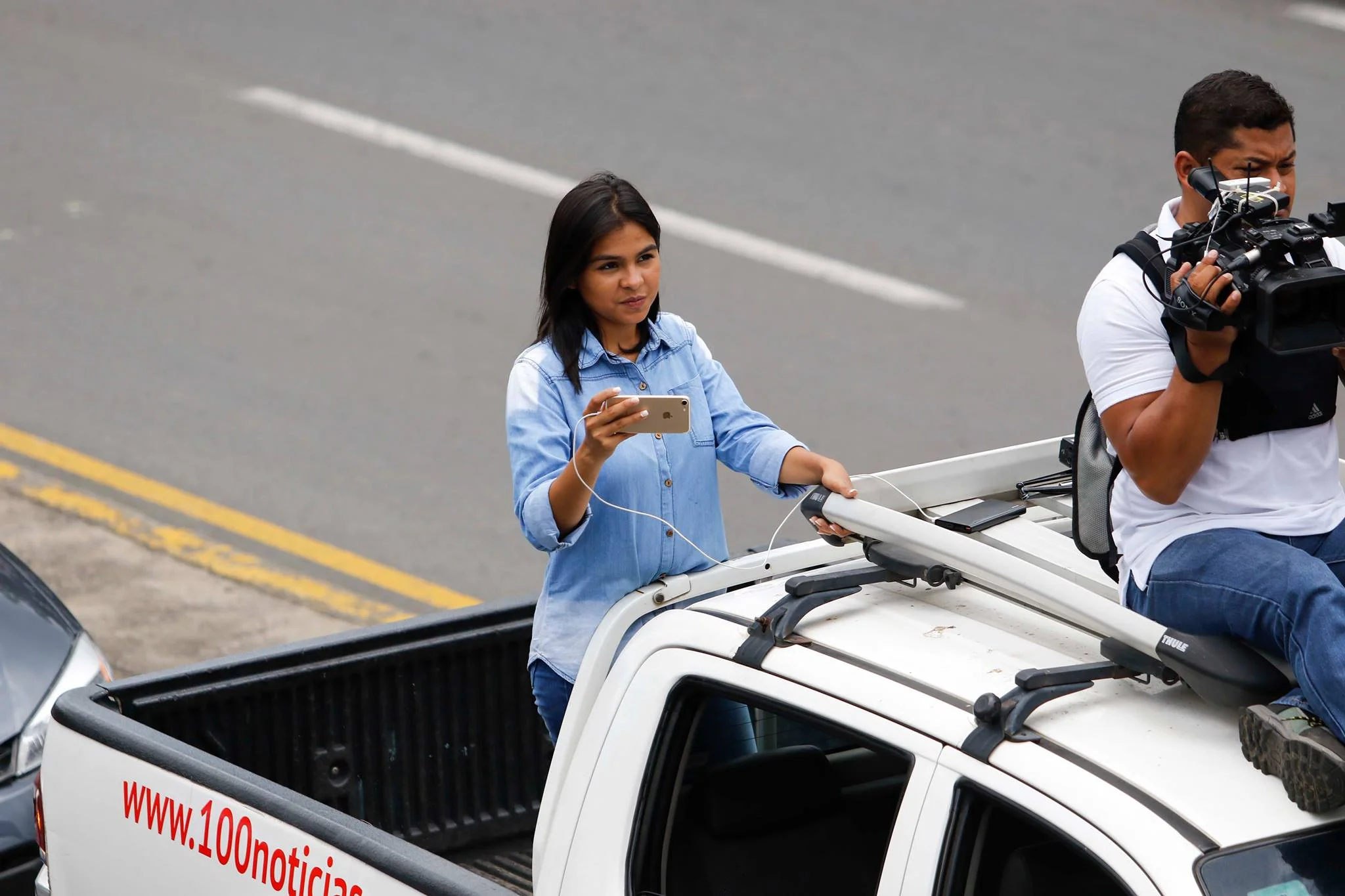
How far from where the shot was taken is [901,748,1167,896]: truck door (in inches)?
109

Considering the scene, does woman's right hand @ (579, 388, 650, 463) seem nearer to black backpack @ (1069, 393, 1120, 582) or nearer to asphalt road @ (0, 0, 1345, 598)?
black backpack @ (1069, 393, 1120, 582)

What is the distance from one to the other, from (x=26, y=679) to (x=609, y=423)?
9.88ft

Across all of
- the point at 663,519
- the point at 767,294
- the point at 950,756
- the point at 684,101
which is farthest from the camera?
the point at 684,101

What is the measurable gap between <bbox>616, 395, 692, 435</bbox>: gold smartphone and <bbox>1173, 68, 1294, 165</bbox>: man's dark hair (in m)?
1.09

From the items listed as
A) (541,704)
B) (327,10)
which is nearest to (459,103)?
(327,10)

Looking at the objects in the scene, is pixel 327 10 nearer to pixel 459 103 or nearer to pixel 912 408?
pixel 459 103

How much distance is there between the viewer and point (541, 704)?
4.15 metres

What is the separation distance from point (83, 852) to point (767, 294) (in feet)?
21.1

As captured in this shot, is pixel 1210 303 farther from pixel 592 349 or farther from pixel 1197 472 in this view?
pixel 592 349

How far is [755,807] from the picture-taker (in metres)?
3.53

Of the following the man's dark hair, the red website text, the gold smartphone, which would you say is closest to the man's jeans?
the man's dark hair

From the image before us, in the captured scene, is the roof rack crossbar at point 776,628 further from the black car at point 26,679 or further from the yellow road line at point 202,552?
the yellow road line at point 202,552

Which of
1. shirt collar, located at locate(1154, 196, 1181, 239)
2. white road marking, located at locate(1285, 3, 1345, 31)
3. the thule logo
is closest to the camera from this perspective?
the thule logo

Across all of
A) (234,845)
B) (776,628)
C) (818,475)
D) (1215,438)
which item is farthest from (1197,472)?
(234,845)
